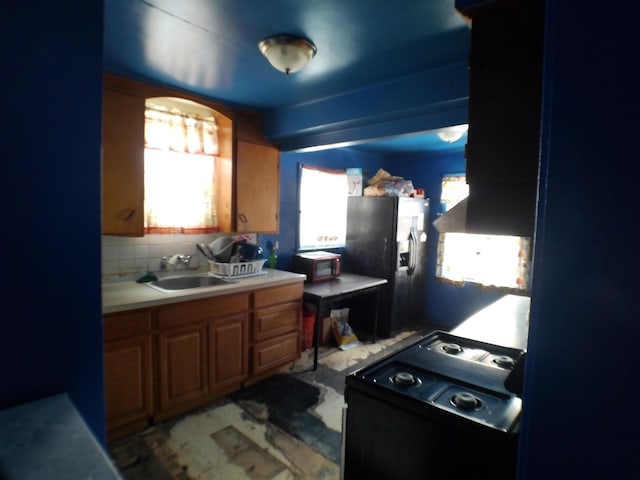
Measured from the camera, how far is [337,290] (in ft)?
10.8

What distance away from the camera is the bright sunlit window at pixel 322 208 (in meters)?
3.94

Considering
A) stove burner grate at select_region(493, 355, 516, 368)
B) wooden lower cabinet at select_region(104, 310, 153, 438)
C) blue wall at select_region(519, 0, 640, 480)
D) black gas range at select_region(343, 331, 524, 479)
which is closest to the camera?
blue wall at select_region(519, 0, 640, 480)

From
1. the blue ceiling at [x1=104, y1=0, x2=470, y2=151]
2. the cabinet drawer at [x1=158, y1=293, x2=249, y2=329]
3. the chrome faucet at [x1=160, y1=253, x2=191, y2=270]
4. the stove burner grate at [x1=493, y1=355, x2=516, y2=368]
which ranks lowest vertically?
the cabinet drawer at [x1=158, y1=293, x2=249, y2=329]

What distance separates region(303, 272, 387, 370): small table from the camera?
3.09m

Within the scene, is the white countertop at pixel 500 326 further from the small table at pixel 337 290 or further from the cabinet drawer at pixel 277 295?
the cabinet drawer at pixel 277 295

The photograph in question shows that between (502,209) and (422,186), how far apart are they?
3.80 m

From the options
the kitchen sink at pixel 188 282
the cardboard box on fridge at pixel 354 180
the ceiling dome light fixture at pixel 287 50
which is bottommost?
the kitchen sink at pixel 188 282

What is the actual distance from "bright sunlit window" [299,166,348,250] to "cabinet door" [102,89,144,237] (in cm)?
183

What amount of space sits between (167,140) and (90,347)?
224 cm

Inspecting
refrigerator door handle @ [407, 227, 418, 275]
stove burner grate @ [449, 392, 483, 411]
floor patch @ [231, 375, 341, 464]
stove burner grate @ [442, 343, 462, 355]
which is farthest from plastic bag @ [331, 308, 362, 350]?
stove burner grate @ [449, 392, 483, 411]

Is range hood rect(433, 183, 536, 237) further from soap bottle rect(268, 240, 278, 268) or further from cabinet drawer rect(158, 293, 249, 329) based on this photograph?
soap bottle rect(268, 240, 278, 268)

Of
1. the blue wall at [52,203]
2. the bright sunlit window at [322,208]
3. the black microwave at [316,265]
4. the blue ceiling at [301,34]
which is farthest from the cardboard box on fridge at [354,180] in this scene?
the blue wall at [52,203]

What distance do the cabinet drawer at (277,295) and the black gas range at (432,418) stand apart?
1.55m

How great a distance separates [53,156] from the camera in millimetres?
768
